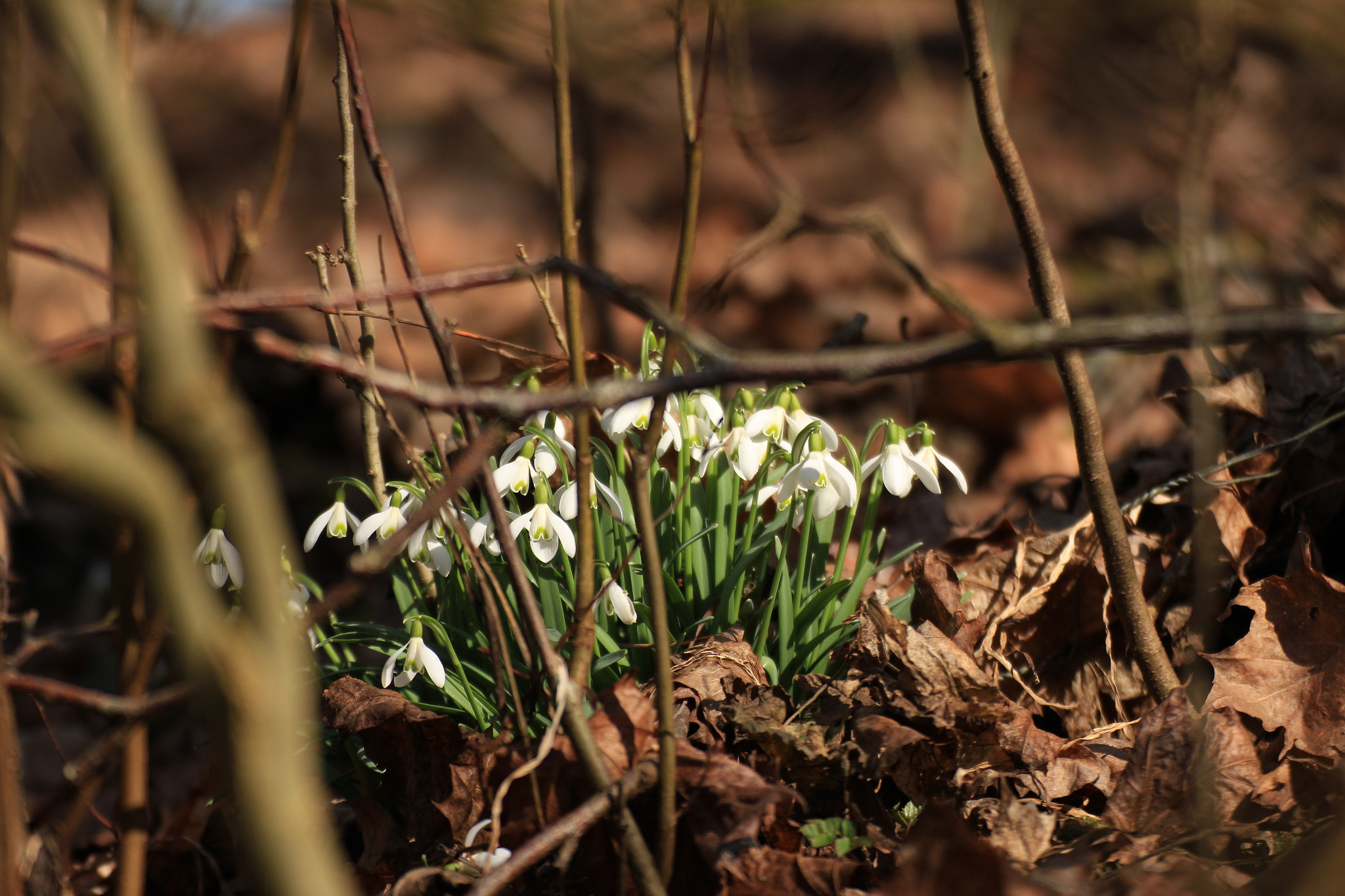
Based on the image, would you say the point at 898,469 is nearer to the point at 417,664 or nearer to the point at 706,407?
the point at 706,407

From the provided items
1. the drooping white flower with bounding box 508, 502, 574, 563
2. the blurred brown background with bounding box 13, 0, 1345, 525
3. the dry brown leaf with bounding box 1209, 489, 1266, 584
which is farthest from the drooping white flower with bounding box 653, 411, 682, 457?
the blurred brown background with bounding box 13, 0, 1345, 525

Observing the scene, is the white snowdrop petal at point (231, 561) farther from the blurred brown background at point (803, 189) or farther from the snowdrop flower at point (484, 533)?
Result: the blurred brown background at point (803, 189)

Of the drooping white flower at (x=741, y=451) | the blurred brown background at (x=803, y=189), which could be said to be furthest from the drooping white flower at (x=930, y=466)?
the blurred brown background at (x=803, y=189)

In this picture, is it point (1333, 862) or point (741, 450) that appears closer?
point (1333, 862)

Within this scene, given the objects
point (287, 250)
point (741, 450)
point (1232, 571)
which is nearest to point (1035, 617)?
point (1232, 571)

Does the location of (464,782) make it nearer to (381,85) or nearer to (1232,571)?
(1232,571)

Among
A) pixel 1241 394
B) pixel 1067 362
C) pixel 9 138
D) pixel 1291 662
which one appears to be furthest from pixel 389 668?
pixel 1241 394
